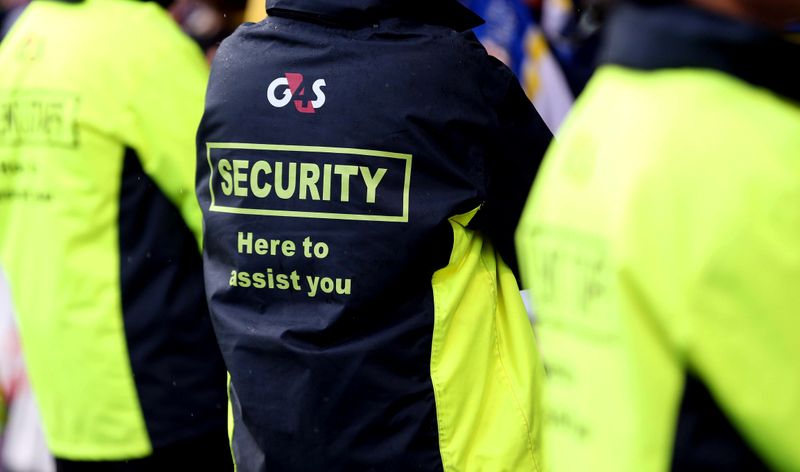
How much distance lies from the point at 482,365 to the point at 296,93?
0.67 meters

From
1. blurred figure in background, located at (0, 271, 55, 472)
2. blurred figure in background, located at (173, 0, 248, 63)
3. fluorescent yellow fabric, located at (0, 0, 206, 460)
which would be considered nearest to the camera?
fluorescent yellow fabric, located at (0, 0, 206, 460)

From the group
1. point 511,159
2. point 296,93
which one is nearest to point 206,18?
point 296,93

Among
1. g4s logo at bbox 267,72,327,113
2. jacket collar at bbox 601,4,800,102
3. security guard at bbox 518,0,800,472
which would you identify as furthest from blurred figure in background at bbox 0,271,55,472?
jacket collar at bbox 601,4,800,102

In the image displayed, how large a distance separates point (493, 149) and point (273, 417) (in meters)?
0.70

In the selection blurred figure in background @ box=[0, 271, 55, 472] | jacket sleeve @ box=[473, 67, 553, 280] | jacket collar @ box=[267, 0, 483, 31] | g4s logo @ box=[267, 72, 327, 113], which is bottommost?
blurred figure in background @ box=[0, 271, 55, 472]

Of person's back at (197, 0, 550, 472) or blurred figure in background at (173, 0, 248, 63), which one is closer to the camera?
person's back at (197, 0, 550, 472)

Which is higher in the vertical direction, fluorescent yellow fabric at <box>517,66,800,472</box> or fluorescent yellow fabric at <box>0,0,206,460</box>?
fluorescent yellow fabric at <box>517,66,800,472</box>

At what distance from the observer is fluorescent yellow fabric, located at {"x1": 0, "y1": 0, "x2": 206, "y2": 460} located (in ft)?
9.73

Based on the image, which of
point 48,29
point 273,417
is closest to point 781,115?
point 273,417

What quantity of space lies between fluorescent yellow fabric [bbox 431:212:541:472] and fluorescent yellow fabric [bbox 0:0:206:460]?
855 mm

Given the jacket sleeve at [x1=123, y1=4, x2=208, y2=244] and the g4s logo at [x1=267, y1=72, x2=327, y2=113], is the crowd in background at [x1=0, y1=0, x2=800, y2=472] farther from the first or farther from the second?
the g4s logo at [x1=267, y1=72, x2=327, y2=113]

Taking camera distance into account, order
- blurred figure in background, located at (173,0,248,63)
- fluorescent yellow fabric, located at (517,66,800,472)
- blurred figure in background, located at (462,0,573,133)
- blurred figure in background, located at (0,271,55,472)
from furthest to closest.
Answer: blurred figure in background, located at (462,0,573,133), blurred figure in background, located at (173,0,248,63), blurred figure in background, located at (0,271,55,472), fluorescent yellow fabric, located at (517,66,800,472)

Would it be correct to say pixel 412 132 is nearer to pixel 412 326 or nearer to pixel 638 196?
pixel 412 326

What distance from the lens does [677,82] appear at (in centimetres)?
146
